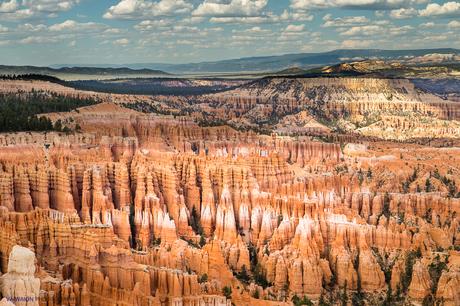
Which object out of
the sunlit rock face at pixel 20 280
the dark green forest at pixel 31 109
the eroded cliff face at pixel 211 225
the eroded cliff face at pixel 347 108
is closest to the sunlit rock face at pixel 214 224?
the eroded cliff face at pixel 211 225

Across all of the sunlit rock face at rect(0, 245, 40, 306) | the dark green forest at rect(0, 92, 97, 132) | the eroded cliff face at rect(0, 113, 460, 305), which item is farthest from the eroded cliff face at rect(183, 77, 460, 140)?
the sunlit rock face at rect(0, 245, 40, 306)

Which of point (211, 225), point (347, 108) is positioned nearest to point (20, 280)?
point (211, 225)

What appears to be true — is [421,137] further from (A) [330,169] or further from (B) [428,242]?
(B) [428,242]

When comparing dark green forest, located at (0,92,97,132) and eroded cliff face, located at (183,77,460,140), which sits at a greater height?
dark green forest, located at (0,92,97,132)

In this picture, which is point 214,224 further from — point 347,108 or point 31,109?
point 347,108

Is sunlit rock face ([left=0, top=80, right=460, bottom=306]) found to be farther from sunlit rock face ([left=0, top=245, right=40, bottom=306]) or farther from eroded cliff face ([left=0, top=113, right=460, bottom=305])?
sunlit rock face ([left=0, top=245, right=40, bottom=306])

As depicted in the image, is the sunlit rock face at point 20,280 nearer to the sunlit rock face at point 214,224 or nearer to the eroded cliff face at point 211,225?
the sunlit rock face at point 214,224

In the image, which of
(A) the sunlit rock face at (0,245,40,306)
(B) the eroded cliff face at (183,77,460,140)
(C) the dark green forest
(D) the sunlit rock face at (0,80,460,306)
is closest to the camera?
(A) the sunlit rock face at (0,245,40,306)
